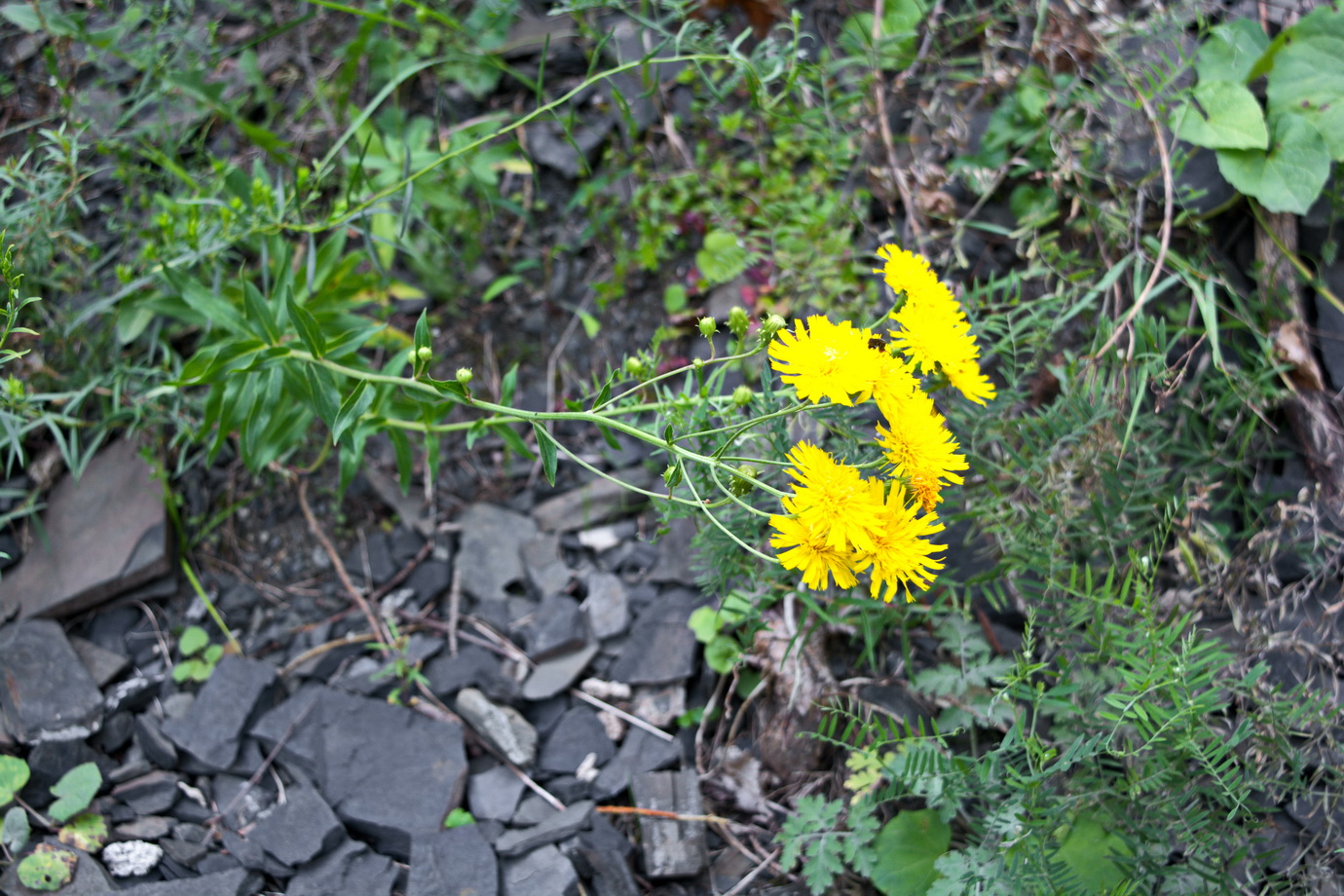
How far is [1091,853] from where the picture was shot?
1.87m

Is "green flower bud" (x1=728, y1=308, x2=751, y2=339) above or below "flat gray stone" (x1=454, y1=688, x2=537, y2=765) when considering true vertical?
above

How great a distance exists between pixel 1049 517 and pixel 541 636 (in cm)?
140

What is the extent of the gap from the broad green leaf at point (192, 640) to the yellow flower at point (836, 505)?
186 centimetres

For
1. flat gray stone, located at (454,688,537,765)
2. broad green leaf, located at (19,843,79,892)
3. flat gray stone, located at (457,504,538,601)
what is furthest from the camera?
flat gray stone, located at (457,504,538,601)

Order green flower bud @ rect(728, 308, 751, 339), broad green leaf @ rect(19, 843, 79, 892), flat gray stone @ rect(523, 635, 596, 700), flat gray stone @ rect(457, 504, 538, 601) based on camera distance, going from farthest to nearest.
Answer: flat gray stone @ rect(457, 504, 538, 601) → flat gray stone @ rect(523, 635, 596, 700) → broad green leaf @ rect(19, 843, 79, 892) → green flower bud @ rect(728, 308, 751, 339)

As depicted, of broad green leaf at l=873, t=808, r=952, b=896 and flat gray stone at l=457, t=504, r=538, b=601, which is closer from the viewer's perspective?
broad green leaf at l=873, t=808, r=952, b=896

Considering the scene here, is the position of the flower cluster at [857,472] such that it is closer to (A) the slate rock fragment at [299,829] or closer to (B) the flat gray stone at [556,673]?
(B) the flat gray stone at [556,673]

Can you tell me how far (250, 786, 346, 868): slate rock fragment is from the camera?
206 centimetres

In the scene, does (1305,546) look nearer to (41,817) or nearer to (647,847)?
(647,847)

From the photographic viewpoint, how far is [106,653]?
242 centimetres

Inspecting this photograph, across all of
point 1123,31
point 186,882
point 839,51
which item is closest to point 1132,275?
point 1123,31

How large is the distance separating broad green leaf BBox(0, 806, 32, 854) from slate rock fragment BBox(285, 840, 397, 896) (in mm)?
617

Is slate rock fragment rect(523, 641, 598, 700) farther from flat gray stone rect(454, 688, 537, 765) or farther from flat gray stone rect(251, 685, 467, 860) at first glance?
flat gray stone rect(251, 685, 467, 860)

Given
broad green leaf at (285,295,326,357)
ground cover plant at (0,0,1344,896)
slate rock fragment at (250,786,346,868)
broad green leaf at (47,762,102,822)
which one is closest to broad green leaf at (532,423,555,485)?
ground cover plant at (0,0,1344,896)
